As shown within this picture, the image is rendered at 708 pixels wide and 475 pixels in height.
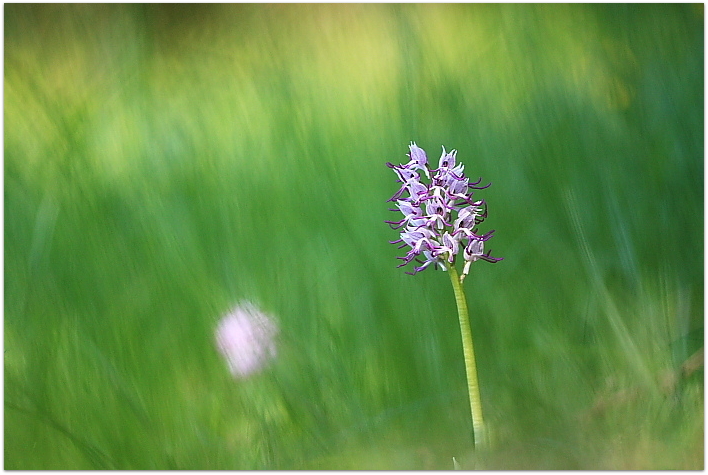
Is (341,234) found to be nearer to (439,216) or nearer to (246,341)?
(246,341)

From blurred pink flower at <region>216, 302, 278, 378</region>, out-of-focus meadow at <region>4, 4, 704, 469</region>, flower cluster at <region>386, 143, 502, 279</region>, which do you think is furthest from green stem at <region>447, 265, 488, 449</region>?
blurred pink flower at <region>216, 302, 278, 378</region>

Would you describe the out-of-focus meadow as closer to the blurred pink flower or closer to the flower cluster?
the blurred pink flower

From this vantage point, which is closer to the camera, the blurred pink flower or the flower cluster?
the flower cluster

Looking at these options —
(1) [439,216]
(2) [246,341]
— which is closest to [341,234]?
(2) [246,341]

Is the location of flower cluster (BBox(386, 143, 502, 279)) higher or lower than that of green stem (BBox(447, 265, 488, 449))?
higher

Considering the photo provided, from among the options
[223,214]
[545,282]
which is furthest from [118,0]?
[545,282]
